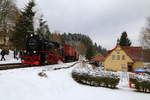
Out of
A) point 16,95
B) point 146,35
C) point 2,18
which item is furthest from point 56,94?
point 146,35

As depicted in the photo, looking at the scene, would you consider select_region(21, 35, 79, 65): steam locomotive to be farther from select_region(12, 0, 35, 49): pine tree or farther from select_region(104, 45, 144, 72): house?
select_region(104, 45, 144, 72): house

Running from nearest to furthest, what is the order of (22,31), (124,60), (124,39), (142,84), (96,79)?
1. (142,84)
2. (96,79)
3. (22,31)
4. (124,60)
5. (124,39)

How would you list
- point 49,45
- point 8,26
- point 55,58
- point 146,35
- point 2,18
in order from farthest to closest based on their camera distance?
point 146,35 < point 8,26 < point 2,18 < point 55,58 < point 49,45

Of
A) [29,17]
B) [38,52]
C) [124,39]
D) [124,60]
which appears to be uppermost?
[29,17]

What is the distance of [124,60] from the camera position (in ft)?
159

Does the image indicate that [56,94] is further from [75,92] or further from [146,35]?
[146,35]

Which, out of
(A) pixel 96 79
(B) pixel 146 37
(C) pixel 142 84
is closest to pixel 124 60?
(B) pixel 146 37

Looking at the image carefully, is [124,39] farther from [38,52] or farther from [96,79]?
[96,79]

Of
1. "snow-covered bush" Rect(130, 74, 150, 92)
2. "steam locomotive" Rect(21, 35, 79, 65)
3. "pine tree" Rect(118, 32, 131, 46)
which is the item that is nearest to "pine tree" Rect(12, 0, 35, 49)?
"steam locomotive" Rect(21, 35, 79, 65)

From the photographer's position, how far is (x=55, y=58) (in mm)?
27062

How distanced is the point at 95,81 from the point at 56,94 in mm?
6504

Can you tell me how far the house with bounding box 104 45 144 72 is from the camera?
155 ft

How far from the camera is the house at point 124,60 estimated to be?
47.3 meters

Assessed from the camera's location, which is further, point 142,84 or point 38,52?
point 38,52
